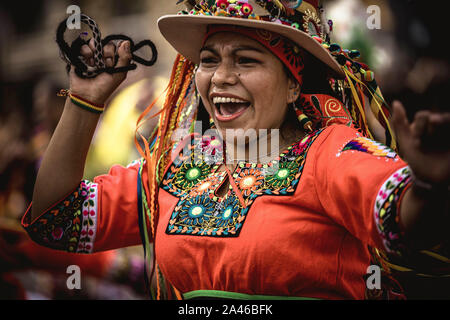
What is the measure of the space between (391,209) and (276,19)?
3.20 ft

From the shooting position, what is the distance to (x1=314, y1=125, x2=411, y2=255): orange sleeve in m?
1.35

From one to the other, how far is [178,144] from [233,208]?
1.71 feet

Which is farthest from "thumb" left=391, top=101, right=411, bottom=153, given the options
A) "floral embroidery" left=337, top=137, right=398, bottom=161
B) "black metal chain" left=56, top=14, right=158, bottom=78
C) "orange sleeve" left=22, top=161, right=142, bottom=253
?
"orange sleeve" left=22, top=161, right=142, bottom=253

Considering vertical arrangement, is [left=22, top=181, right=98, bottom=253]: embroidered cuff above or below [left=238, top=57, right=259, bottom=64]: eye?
below

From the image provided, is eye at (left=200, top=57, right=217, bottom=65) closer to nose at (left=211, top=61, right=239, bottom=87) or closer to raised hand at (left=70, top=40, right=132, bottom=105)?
nose at (left=211, top=61, right=239, bottom=87)

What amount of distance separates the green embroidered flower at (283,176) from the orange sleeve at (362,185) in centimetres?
11

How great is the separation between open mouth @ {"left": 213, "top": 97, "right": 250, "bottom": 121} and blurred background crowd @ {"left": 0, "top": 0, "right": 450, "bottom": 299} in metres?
0.66

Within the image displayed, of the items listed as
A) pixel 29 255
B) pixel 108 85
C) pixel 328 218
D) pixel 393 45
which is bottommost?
pixel 29 255

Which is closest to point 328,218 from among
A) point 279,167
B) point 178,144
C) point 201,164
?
point 279,167

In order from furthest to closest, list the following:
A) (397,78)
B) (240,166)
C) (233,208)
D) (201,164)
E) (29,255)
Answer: (29,255), (397,78), (201,164), (240,166), (233,208)

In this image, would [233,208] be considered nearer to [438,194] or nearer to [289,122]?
[289,122]

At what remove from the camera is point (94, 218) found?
2109mm

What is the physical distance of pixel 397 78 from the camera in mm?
2650

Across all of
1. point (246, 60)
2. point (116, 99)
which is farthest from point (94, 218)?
point (116, 99)
